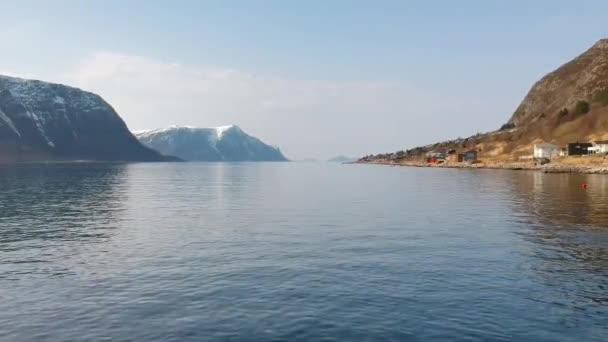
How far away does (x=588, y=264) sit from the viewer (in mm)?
38938

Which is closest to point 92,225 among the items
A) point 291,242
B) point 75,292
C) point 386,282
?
point 291,242

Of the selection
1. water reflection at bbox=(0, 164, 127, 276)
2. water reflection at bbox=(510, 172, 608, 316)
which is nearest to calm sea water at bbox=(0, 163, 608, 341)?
water reflection at bbox=(510, 172, 608, 316)

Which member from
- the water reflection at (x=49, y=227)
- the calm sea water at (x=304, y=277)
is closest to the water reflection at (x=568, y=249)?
the calm sea water at (x=304, y=277)

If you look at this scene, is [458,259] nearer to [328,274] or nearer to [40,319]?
[328,274]

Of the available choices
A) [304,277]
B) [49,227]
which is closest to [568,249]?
[304,277]

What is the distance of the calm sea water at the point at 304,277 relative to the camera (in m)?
25.4

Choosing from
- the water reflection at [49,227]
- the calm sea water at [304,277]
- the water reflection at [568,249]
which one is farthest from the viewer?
the water reflection at [49,227]

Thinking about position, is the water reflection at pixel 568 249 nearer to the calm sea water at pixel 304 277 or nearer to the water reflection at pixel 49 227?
the calm sea water at pixel 304 277

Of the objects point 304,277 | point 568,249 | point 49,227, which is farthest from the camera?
point 49,227

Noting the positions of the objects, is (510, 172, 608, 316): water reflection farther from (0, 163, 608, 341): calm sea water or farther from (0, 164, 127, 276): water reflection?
(0, 164, 127, 276): water reflection

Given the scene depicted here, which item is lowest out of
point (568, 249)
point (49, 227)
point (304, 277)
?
point (568, 249)

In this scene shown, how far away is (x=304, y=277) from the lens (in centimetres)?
3547

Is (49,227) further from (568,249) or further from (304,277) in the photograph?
(568,249)

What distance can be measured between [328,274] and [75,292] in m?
17.0
